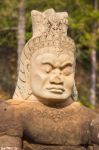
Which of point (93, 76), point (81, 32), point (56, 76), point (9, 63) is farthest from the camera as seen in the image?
point (9, 63)

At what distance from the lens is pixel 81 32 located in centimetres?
1571

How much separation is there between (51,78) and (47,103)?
0.74 ft

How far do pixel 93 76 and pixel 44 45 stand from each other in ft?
39.8

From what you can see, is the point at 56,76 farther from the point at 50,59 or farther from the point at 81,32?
the point at 81,32

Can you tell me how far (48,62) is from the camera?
464 cm

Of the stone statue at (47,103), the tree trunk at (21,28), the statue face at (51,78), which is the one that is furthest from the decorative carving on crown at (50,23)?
the tree trunk at (21,28)

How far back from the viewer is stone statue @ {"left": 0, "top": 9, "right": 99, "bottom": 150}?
461 centimetres

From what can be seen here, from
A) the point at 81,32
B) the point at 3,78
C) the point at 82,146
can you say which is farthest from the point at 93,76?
the point at 82,146

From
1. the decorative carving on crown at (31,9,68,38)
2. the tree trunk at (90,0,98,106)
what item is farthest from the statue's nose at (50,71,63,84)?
the tree trunk at (90,0,98,106)

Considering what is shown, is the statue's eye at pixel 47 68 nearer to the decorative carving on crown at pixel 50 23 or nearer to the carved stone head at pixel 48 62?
the carved stone head at pixel 48 62

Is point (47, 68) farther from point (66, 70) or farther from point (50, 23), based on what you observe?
point (50, 23)

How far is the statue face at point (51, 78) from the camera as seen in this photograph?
4.62 meters

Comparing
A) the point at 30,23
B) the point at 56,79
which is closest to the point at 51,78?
the point at 56,79

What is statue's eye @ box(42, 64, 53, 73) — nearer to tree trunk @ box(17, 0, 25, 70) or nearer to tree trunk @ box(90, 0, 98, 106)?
tree trunk @ box(17, 0, 25, 70)
